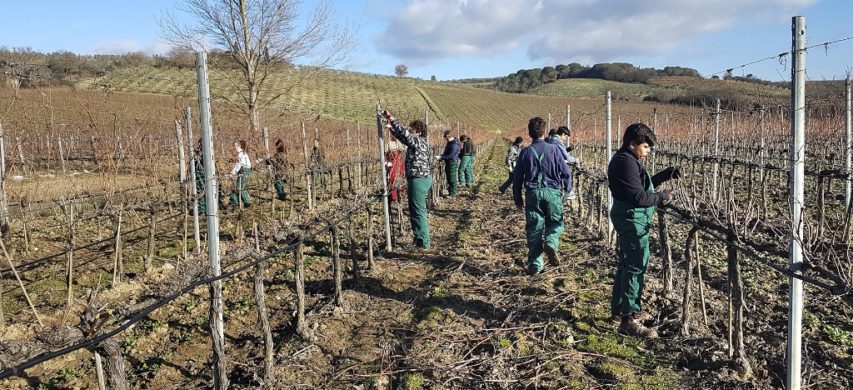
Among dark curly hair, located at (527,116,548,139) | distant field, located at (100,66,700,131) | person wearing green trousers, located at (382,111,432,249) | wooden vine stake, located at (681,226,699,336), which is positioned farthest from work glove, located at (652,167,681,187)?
distant field, located at (100,66,700,131)

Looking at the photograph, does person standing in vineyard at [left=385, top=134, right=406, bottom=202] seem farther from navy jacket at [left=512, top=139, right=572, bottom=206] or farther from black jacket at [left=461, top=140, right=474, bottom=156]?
black jacket at [left=461, top=140, right=474, bottom=156]

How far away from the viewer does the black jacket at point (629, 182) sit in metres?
3.79

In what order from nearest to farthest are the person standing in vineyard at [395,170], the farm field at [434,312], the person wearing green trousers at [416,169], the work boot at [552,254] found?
1. the farm field at [434,312]
2. the work boot at [552,254]
3. the person wearing green trousers at [416,169]
4. the person standing in vineyard at [395,170]

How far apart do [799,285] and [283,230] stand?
6.42 meters

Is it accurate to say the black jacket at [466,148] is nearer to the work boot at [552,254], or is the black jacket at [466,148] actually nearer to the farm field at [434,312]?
the farm field at [434,312]

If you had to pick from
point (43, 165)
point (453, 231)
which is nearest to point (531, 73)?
point (43, 165)

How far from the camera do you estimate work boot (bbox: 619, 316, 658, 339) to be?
393 cm

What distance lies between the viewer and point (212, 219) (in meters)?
3.46

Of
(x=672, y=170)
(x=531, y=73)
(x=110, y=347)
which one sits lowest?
(x=110, y=347)

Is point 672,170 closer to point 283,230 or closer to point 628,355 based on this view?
point 628,355

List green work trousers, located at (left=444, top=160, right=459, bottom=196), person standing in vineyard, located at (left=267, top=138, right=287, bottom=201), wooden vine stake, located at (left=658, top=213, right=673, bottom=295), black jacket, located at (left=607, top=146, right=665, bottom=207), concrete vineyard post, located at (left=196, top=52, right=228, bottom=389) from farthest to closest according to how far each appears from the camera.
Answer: green work trousers, located at (left=444, top=160, right=459, bottom=196)
person standing in vineyard, located at (left=267, top=138, right=287, bottom=201)
wooden vine stake, located at (left=658, top=213, right=673, bottom=295)
black jacket, located at (left=607, top=146, right=665, bottom=207)
concrete vineyard post, located at (left=196, top=52, right=228, bottom=389)

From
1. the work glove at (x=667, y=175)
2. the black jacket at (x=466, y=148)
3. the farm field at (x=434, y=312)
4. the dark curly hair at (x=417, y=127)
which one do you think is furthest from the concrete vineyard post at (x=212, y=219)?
the black jacket at (x=466, y=148)

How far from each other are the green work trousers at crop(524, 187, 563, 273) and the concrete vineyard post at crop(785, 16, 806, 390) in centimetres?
234

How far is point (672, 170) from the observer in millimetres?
4191
